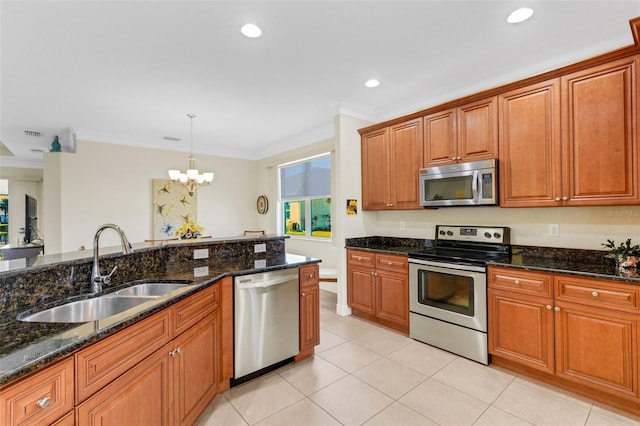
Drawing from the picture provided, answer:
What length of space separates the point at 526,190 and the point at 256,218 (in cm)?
536

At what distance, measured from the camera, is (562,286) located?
2182 millimetres

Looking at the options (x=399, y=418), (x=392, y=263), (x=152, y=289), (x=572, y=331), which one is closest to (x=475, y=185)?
(x=392, y=263)

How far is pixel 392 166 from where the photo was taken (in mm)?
3721

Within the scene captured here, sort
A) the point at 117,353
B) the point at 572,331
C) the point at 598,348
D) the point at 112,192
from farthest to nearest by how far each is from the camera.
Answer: the point at 112,192 < the point at 572,331 < the point at 598,348 < the point at 117,353

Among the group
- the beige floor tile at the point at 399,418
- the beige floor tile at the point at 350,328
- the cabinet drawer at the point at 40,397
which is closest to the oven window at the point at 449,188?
the beige floor tile at the point at 350,328

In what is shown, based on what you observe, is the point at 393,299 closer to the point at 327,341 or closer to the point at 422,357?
the point at 422,357

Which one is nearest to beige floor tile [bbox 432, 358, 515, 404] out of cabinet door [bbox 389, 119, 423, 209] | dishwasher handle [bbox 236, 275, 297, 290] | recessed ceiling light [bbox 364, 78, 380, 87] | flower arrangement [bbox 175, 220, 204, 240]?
dishwasher handle [bbox 236, 275, 297, 290]

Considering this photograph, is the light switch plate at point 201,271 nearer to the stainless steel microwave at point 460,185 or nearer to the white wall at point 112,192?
the stainless steel microwave at point 460,185

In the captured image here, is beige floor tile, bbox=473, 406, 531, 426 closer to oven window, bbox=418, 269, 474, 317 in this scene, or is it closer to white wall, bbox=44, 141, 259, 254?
oven window, bbox=418, 269, 474, 317

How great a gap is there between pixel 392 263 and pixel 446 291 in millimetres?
659

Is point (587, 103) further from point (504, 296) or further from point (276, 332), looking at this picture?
point (276, 332)

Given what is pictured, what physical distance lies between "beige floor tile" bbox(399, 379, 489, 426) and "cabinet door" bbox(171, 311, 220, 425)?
1.37 metres

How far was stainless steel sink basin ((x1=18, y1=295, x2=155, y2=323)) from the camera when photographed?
1.46 m

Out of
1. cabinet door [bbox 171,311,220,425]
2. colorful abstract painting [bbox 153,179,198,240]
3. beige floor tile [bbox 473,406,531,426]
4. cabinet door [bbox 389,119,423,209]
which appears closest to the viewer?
cabinet door [bbox 171,311,220,425]
